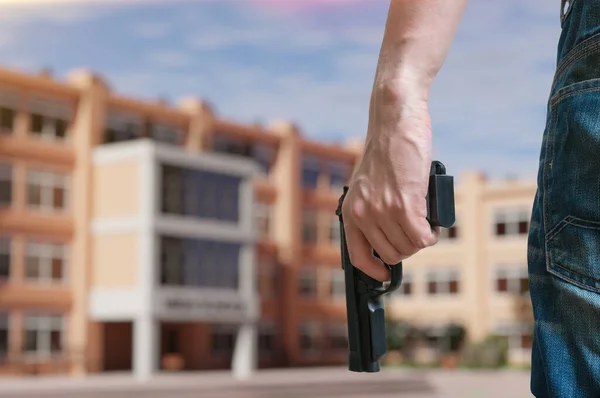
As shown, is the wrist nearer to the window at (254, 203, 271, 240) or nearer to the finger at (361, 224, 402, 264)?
the finger at (361, 224, 402, 264)

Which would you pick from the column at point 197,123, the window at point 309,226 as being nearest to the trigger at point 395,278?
the column at point 197,123

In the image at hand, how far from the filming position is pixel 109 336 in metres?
35.0

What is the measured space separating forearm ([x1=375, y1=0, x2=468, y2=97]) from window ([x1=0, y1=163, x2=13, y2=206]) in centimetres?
3213

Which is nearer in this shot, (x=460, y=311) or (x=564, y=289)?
(x=564, y=289)

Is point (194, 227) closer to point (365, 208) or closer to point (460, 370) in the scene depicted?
point (460, 370)

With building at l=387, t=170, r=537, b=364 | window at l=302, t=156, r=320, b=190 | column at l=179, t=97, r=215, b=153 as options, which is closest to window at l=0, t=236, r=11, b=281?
column at l=179, t=97, r=215, b=153

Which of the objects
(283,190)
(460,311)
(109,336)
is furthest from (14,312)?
(460,311)

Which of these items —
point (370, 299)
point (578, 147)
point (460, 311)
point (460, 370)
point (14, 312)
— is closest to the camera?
point (578, 147)

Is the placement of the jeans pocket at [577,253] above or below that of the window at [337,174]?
below

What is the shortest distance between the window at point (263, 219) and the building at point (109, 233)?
176 inches

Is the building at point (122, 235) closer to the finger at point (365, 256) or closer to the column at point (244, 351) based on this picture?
the column at point (244, 351)

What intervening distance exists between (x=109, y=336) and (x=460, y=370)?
1466 cm

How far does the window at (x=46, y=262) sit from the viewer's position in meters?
32.4

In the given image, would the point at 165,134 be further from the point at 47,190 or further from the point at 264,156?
the point at 47,190
